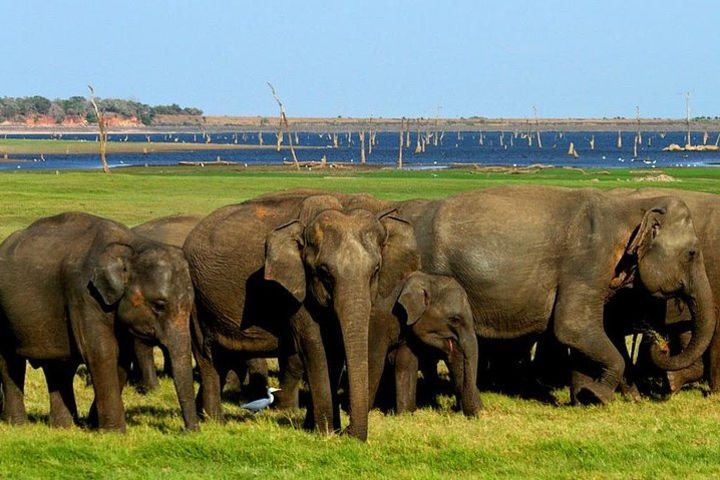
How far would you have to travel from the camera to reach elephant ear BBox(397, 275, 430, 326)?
14.0 meters

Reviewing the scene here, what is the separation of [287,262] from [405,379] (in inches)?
127

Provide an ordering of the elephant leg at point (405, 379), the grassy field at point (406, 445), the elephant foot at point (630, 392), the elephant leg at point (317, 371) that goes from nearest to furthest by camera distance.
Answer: the grassy field at point (406, 445) → the elephant leg at point (317, 371) → the elephant leg at point (405, 379) → the elephant foot at point (630, 392)

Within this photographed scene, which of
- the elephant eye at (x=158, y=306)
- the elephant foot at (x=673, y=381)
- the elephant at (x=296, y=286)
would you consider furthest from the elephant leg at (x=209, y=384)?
the elephant foot at (x=673, y=381)

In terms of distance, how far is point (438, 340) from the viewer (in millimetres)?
14930

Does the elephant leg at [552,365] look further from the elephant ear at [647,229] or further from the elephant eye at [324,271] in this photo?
the elephant eye at [324,271]

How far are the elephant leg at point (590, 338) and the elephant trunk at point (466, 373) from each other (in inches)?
44.4

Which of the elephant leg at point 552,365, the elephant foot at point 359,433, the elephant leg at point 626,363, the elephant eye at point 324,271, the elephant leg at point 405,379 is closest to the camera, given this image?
the elephant eye at point 324,271

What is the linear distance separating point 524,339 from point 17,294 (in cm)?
588

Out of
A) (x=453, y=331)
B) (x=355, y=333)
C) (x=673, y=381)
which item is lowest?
(x=673, y=381)

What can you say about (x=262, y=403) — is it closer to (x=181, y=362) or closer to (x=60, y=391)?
(x=60, y=391)

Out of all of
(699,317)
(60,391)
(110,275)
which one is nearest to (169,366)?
(60,391)

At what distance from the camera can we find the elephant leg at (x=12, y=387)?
45.1 feet

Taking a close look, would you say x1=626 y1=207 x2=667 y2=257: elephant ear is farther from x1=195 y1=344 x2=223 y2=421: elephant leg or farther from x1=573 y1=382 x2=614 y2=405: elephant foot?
x1=195 y1=344 x2=223 y2=421: elephant leg

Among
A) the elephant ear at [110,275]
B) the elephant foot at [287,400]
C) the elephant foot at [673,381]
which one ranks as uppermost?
the elephant ear at [110,275]
